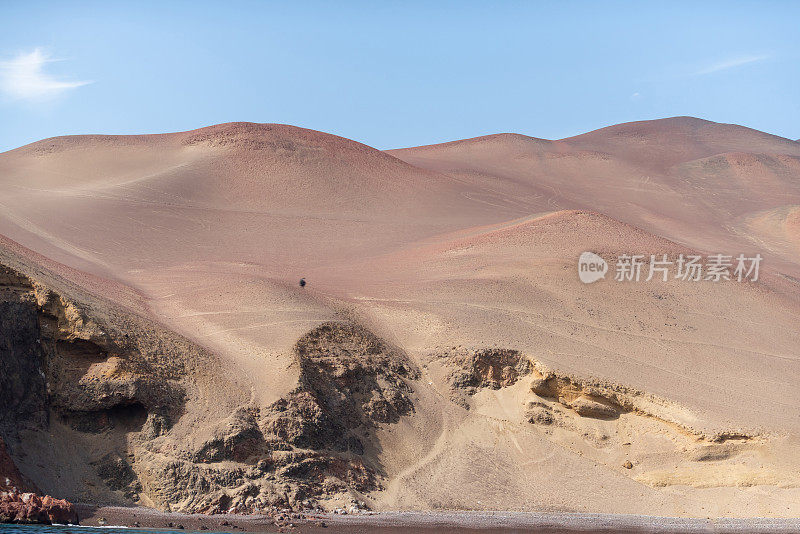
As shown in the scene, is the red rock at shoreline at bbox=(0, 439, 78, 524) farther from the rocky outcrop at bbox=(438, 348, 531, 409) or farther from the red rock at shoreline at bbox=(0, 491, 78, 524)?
the rocky outcrop at bbox=(438, 348, 531, 409)

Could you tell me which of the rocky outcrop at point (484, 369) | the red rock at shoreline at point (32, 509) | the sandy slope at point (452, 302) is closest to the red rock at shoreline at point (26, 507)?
the red rock at shoreline at point (32, 509)

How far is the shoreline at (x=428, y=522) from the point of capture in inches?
660

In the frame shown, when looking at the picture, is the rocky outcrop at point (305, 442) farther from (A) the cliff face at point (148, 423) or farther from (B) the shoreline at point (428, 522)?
(B) the shoreline at point (428, 522)

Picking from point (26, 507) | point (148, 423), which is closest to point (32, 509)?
point (26, 507)

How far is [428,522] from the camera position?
18.4 meters

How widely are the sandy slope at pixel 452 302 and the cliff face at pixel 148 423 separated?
93cm

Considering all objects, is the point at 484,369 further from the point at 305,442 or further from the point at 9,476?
the point at 9,476

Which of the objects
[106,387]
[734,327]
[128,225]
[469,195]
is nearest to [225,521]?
[106,387]

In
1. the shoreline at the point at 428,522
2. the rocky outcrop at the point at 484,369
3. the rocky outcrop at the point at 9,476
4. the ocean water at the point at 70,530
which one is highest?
the rocky outcrop at the point at 484,369

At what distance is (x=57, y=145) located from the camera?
5444cm

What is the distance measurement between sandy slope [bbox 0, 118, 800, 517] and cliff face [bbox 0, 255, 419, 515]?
0.93 m

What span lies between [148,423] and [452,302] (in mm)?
11760

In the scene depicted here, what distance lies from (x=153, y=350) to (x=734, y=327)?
721 inches

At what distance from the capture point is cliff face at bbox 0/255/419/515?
17.9 metres
